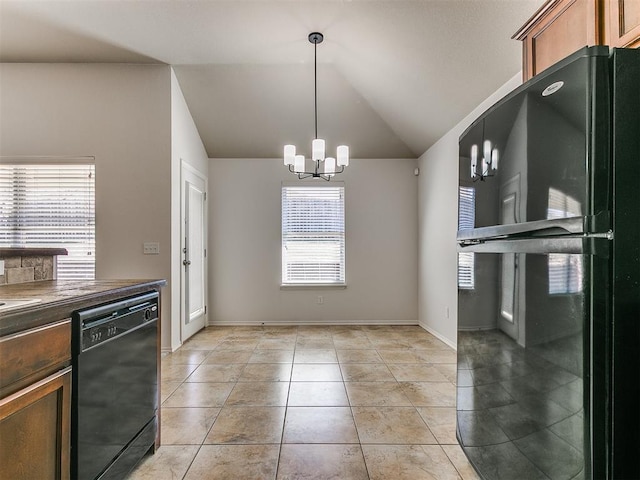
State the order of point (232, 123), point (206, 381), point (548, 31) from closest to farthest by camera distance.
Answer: point (548, 31), point (206, 381), point (232, 123)

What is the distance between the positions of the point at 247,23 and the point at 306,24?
534 mm

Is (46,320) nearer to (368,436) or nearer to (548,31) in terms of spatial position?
(368,436)

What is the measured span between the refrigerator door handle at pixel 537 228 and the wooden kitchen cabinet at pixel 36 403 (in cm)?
164

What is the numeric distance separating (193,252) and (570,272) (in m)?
4.16

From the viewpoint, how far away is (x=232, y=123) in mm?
4480

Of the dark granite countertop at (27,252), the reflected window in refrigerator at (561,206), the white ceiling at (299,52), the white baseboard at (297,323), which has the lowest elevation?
the white baseboard at (297,323)

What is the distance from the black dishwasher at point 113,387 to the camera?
122cm

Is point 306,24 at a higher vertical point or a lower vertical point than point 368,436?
higher

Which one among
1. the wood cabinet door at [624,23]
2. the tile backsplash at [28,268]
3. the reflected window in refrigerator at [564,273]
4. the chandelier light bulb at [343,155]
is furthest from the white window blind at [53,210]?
the wood cabinet door at [624,23]

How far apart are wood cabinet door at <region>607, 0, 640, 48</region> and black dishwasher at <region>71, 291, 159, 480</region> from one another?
7.40 ft

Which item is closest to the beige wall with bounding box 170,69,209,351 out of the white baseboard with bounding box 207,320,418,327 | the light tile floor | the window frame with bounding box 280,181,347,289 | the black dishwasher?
the light tile floor

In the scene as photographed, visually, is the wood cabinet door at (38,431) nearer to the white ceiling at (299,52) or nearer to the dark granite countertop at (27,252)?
the dark granite countertop at (27,252)

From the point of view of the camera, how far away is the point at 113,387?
142 centimetres

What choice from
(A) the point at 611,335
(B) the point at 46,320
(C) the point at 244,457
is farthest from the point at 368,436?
(B) the point at 46,320
